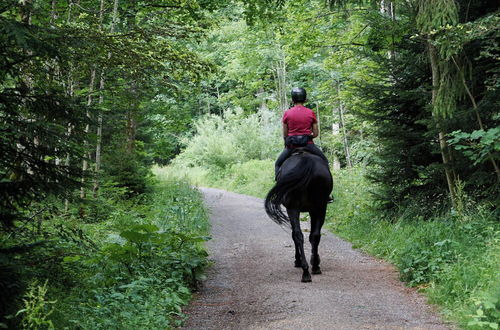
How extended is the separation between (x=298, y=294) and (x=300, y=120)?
2.98 metres

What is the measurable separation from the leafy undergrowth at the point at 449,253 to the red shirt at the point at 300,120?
8.15 ft

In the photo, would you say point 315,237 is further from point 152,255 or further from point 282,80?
point 282,80

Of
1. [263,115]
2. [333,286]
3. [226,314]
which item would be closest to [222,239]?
[333,286]

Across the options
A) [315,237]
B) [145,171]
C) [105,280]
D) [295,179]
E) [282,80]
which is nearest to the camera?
[105,280]

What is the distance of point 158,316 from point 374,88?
7.21 m

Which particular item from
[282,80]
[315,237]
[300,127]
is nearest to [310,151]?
[300,127]

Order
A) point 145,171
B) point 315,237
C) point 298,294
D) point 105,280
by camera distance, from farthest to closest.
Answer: point 145,171, point 315,237, point 298,294, point 105,280

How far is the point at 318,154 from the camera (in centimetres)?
802

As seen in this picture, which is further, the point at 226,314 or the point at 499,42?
the point at 499,42

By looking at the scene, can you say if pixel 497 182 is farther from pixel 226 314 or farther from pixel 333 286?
pixel 226 314

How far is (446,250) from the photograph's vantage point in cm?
696

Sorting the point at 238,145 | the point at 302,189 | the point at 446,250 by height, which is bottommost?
the point at 446,250

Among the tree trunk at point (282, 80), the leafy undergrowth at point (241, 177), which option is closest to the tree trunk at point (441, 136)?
the leafy undergrowth at point (241, 177)

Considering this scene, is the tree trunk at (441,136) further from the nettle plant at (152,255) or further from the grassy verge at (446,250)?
the nettle plant at (152,255)
